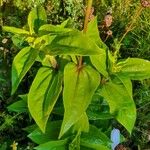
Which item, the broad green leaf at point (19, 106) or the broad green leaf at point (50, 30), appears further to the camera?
the broad green leaf at point (19, 106)

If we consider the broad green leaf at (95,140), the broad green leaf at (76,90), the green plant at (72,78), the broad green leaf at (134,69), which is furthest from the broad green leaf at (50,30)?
the broad green leaf at (95,140)

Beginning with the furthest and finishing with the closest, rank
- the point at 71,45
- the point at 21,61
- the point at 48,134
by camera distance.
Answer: the point at 48,134
the point at 21,61
the point at 71,45

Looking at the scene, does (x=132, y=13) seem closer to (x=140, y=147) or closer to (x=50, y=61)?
(x=140, y=147)

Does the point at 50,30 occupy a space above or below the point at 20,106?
above

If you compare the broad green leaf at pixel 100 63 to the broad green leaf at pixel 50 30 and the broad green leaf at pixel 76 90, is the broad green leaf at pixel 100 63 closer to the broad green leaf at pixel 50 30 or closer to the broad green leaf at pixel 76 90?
the broad green leaf at pixel 76 90

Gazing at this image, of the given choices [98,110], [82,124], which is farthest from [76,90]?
[98,110]

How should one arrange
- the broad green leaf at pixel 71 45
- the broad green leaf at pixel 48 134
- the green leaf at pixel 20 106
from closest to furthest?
1. the broad green leaf at pixel 71 45
2. the broad green leaf at pixel 48 134
3. the green leaf at pixel 20 106

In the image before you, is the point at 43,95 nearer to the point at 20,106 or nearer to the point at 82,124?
the point at 82,124
